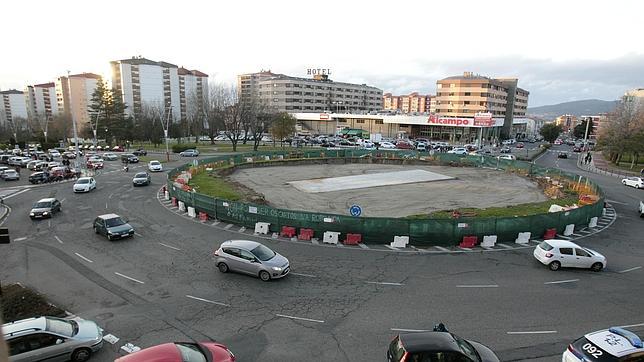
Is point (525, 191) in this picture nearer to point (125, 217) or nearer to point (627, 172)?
point (627, 172)

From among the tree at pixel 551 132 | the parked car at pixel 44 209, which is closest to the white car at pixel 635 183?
the parked car at pixel 44 209

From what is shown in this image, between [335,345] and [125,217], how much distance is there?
20.8 m

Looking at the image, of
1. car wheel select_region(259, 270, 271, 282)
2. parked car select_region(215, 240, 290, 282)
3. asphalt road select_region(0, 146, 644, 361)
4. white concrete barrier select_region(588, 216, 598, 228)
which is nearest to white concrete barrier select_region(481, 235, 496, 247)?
asphalt road select_region(0, 146, 644, 361)

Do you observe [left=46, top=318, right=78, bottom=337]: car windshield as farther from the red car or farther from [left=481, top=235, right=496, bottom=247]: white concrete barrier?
[left=481, top=235, right=496, bottom=247]: white concrete barrier

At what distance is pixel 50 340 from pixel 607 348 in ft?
47.5

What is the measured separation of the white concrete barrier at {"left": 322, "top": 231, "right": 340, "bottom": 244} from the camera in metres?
21.4

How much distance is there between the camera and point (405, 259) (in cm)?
1938

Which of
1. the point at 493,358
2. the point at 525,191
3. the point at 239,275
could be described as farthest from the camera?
the point at 525,191

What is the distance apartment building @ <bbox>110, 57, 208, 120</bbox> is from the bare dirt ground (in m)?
80.3

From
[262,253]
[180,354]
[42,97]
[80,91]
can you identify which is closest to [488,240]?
[262,253]

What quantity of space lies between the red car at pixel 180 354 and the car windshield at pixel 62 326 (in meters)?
2.64

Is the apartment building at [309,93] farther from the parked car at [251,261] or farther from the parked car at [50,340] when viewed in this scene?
the parked car at [50,340]

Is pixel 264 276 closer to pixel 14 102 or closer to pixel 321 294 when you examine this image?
pixel 321 294

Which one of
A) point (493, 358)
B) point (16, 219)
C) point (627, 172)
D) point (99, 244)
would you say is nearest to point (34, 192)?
point (16, 219)
